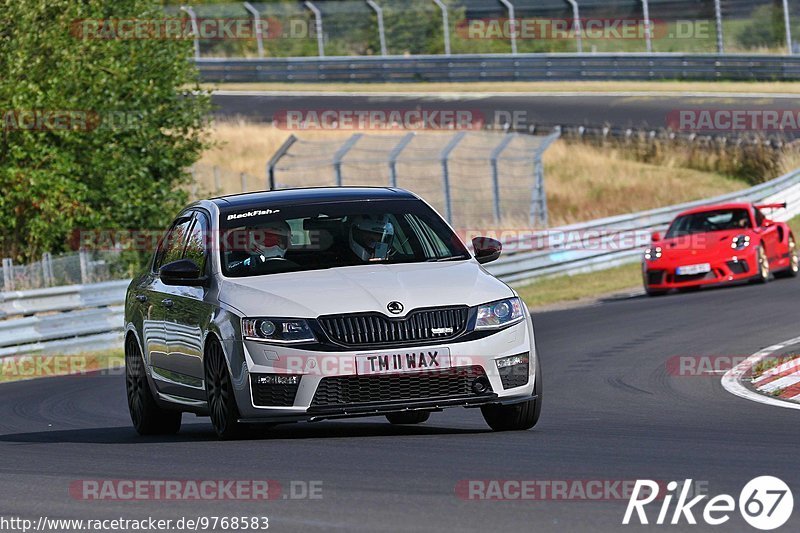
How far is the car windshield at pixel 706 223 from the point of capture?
78.6 feet

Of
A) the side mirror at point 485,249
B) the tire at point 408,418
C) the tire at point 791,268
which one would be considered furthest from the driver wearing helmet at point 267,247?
the tire at point 791,268

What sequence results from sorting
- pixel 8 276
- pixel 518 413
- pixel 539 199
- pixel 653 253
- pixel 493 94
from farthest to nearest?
pixel 493 94
pixel 539 199
pixel 653 253
pixel 8 276
pixel 518 413

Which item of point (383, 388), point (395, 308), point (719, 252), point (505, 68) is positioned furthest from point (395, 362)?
point (505, 68)

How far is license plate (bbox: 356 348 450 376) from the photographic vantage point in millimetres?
8836

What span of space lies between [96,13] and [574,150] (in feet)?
56.9

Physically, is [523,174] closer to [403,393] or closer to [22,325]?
[22,325]

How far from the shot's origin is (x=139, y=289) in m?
11.3

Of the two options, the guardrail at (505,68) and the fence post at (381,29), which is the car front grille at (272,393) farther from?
the fence post at (381,29)

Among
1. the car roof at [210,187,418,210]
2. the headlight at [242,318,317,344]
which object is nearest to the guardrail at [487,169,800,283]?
the car roof at [210,187,418,210]

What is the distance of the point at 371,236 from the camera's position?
993cm

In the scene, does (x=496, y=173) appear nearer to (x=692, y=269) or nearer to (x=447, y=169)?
(x=447, y=169)

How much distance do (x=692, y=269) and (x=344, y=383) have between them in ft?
49.6

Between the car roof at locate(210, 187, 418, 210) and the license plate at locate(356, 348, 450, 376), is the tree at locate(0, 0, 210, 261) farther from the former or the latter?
the license plate at locate(356, 348, 450, 376)

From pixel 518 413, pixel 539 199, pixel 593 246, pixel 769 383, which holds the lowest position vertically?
A: pixel 593 246
